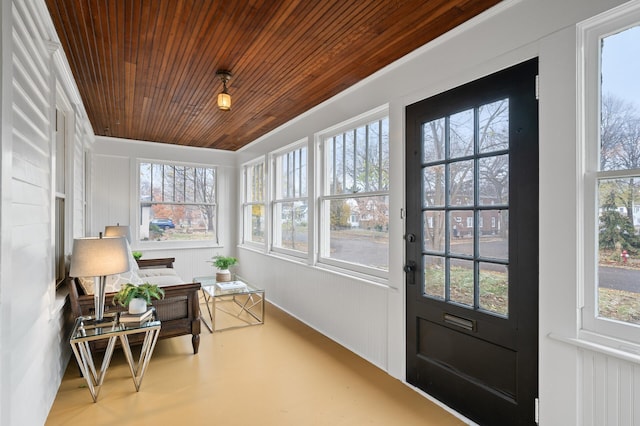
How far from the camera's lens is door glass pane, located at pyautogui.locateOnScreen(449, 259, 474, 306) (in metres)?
2.19

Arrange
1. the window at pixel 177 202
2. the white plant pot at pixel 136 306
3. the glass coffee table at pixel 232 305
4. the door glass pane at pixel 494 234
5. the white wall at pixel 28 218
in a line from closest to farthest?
1. the white wall at pixel 28 218
2. the door glass pane at pixel 494 234
3. the white plant pot at pixel 136 306
4. the glass coffee table at pixel 232 305
5. the window at pixel 177 202

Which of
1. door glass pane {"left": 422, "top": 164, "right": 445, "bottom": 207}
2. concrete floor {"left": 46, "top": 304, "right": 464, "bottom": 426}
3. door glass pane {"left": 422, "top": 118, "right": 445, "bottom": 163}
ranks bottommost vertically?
concrete floor {"left": 46, "top": 304, "right": 464, "bottom": 426}

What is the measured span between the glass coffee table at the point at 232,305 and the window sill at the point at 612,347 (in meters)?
2.98

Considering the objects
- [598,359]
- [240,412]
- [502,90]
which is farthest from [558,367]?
[240,412]

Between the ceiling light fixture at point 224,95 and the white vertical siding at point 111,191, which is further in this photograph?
the white vertical siding at point 111,191

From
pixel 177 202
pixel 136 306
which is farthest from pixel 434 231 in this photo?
pixel 177 202

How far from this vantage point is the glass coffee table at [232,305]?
3.87 meters

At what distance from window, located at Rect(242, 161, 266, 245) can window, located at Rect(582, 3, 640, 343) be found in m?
4.26

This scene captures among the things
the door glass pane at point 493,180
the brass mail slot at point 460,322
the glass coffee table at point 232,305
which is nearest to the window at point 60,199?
the glass coffee table at point 232,305

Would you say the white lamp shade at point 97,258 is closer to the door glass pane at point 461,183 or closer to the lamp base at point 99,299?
the lamp base at point 99,299

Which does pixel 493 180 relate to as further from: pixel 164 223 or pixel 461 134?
pixel 164 223

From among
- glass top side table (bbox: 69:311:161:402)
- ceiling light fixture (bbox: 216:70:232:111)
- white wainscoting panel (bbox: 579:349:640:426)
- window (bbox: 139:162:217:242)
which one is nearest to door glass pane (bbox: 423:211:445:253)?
white wainscoting panel (bbox: 579:349:640:426)

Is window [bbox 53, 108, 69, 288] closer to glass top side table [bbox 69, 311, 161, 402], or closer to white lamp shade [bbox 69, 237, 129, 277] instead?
glass top side table [bbox 69, 311, 161, 402]

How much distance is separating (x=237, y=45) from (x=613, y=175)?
7.71 feet
